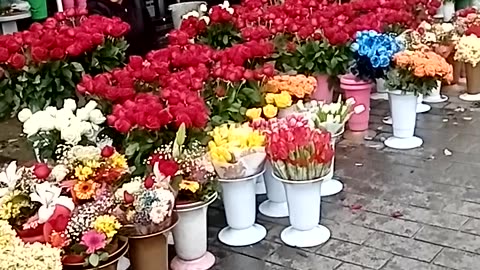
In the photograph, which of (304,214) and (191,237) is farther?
(304,214)

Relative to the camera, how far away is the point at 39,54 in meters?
3.20

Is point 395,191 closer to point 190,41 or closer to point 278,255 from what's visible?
point 278,255

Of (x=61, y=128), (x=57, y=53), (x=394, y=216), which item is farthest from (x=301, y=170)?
(x=57, y=53)

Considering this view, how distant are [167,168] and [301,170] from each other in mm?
554

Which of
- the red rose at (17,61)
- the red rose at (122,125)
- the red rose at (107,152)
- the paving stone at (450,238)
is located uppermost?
the red rose at (17,61)

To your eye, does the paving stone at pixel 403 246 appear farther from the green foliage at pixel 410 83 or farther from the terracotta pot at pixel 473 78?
the terracotta pot at pixel 473 78

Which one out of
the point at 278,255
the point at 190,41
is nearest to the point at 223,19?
the point at 190,41

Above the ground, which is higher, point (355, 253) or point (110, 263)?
point (110, 263)

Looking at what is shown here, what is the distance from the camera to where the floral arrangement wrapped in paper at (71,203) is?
2064 millimetres

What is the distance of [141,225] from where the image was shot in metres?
2.24

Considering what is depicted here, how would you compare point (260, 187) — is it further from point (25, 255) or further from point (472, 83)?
point (472, 83)

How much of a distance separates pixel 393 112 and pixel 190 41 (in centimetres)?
118

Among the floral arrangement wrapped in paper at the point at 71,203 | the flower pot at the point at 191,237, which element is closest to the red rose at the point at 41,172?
the floral arrangement wrapped in paper at the point at 71,203

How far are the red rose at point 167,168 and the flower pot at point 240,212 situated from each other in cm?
35
